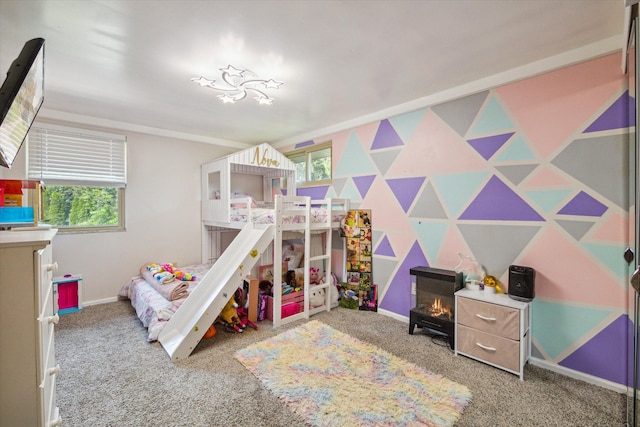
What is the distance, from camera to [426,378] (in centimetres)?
205

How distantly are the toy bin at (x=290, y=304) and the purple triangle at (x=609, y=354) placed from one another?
248 cm

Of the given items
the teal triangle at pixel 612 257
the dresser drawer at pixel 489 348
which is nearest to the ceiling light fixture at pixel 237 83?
the dresser drawer at pixel 489 348

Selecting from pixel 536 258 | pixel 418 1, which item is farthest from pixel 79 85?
pixel 536 258

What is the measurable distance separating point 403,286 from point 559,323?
4.54ft

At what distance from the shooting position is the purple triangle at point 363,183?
11.6ft

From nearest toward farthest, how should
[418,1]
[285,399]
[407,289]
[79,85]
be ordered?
[418,1]
[285,399]
[79,85]
[407,289]

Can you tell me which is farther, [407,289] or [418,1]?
[407,289]

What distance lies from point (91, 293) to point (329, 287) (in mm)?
3135

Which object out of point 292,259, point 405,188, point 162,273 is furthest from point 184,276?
point 405,188

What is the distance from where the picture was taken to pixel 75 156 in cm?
347

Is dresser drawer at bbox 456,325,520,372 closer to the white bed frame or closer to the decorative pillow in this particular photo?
the white bed frame

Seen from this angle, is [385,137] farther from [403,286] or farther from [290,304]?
[290,304]

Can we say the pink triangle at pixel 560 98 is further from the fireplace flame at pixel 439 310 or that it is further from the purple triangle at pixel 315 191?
the purple triangle at pixel 315 191

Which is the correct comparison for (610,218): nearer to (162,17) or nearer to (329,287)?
(329,287)
